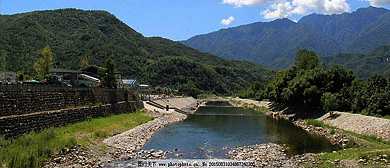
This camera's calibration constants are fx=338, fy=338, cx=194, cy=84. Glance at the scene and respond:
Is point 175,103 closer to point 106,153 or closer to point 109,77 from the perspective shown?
point 109,77

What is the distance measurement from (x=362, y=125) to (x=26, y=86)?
34.4m

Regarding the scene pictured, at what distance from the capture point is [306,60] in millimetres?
91375

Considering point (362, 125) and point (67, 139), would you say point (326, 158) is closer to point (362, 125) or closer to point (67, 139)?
point (362, 125)

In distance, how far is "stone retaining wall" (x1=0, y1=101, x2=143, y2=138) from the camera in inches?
932

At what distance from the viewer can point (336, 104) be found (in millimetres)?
50812

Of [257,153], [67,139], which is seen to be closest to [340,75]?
[257,153]

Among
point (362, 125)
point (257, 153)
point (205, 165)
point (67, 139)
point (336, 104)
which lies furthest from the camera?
point (336, 104)

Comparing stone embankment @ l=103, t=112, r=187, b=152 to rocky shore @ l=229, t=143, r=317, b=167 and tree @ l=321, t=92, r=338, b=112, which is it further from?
tree @ l=321, t=92, r=338, b=112

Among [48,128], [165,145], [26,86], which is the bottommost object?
[165,145]

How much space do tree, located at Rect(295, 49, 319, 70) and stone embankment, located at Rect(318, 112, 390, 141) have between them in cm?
4136

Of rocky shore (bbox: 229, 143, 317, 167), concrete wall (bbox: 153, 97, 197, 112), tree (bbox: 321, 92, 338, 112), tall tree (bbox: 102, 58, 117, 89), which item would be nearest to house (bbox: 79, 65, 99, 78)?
tall tree (bbox: 102, 58, 117, 89)

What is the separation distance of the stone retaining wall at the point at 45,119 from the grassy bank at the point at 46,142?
2.35ft

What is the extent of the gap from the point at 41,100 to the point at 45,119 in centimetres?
223

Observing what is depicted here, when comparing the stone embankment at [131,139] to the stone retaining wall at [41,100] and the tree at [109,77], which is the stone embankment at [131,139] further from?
the tree at [109,77]
